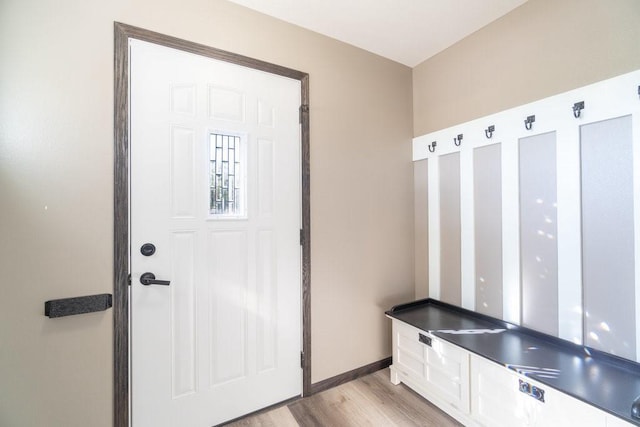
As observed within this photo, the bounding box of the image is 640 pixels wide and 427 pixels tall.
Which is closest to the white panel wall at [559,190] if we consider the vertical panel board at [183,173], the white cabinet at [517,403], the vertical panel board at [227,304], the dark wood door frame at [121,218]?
the white cabinet at [517,403]

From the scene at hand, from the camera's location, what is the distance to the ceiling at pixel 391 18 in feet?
5.74

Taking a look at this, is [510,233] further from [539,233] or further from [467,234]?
[467,234]

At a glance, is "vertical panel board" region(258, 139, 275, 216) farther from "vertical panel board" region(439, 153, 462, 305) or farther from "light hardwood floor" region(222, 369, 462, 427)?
"vertical panel board" region(439, 153, 462, 305)

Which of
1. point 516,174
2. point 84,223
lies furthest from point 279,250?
point 516,174

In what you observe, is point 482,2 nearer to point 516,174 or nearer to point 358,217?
point 516,174

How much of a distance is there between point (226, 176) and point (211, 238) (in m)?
0.40

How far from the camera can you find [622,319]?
54.1 inches

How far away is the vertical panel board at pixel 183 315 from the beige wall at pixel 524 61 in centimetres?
187

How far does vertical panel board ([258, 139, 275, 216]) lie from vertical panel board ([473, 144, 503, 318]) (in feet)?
4.90

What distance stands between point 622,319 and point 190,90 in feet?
8.54

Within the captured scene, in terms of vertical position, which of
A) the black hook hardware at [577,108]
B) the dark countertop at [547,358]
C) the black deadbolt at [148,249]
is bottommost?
the dark countertop at [547,358]

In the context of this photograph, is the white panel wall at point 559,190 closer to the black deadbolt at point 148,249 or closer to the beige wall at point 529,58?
the beige wall at point 529,58

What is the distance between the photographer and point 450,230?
87.4 inches

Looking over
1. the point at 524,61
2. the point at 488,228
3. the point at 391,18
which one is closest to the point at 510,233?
the point at 488,228
